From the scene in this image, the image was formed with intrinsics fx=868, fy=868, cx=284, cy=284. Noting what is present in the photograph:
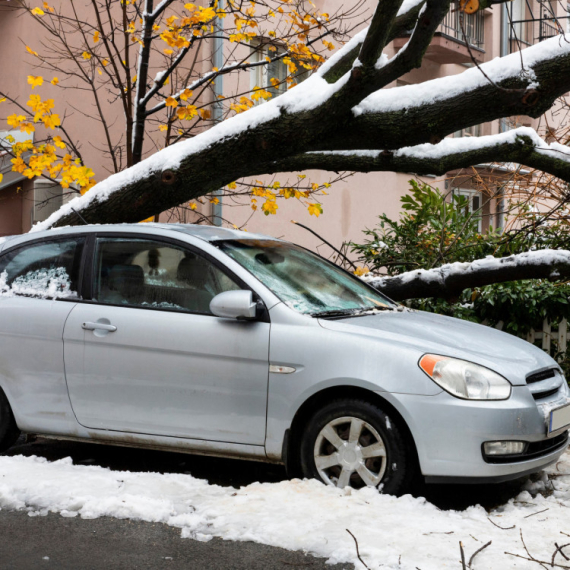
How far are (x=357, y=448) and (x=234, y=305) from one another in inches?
40.5

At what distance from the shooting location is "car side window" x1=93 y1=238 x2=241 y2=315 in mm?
5160

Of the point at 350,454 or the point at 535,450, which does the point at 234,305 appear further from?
the point at 535,450

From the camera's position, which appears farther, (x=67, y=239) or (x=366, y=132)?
(x=366, y=132)

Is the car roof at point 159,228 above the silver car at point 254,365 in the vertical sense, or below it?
above

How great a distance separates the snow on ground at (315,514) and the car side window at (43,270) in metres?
1.17

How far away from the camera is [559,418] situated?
478cm

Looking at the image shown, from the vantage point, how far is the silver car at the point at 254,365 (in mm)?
4484

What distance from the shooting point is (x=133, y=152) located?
9.12m

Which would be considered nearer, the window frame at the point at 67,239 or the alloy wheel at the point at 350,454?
the alloy wheel at the point at 350,454

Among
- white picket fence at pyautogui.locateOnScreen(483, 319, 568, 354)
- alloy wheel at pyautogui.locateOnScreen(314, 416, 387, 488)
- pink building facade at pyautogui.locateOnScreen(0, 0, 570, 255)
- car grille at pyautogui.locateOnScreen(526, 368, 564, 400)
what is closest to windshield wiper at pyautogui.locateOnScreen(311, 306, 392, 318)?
alloy wheel at pyautogui.locateOnScreen(314, 416, 387, 488)

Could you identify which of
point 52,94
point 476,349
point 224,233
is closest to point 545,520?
point 476,349

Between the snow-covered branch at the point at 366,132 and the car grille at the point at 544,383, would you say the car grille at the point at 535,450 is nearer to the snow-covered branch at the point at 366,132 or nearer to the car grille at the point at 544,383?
the car grille at the point at 544,383

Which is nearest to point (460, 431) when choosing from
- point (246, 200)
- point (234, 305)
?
point (234, 305)

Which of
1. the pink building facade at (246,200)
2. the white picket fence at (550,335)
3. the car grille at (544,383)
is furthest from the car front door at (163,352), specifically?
the pink building facade at (246,200)
